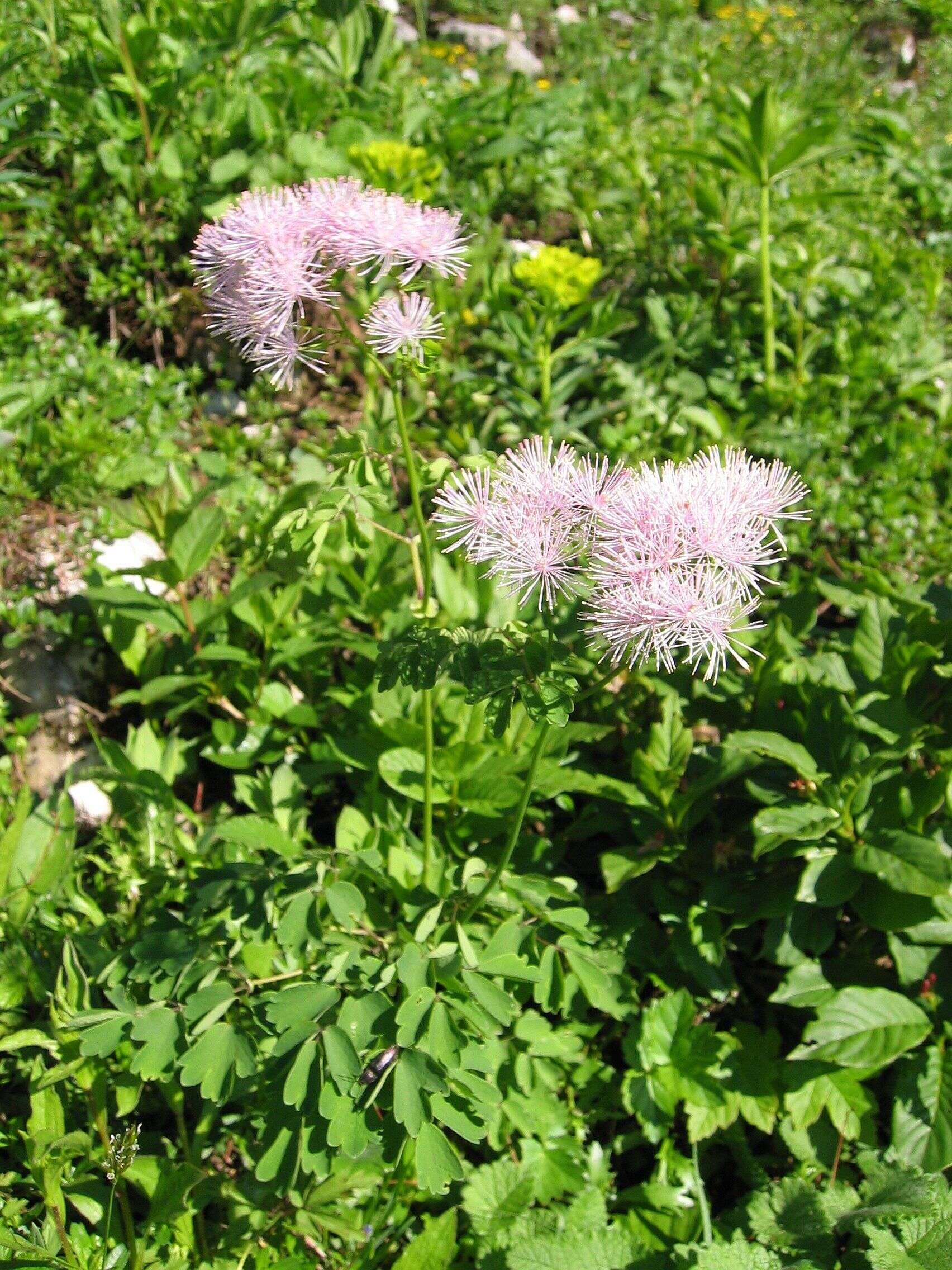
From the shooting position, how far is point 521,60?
20.2 feet

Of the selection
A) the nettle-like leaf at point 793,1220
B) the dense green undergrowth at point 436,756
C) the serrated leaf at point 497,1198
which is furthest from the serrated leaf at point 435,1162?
the nettle-like leaf at point 793,1220

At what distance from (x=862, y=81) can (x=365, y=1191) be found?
22.3ft

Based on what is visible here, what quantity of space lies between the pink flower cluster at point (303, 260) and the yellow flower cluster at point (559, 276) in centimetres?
137

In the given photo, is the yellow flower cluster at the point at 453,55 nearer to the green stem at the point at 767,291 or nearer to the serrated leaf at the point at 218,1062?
the green stem at the point at 767,291

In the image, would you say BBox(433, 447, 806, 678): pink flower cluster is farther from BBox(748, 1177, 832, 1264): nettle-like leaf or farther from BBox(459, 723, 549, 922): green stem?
BBox(748, 1177, 832, 1264): nettle-like leaf

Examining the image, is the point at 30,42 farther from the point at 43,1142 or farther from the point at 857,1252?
the point at 857,1252

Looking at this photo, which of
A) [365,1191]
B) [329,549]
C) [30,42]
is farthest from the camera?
[30,42]

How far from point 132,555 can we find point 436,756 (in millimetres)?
1351

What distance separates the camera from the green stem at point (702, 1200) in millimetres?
1918

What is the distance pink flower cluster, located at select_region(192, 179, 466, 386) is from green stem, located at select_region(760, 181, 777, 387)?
193 cm

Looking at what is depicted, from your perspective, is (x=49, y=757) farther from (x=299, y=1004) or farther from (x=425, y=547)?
(x=425, y=547)

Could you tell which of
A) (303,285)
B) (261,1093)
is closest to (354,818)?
(261,1093)

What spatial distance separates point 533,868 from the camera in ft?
7.66

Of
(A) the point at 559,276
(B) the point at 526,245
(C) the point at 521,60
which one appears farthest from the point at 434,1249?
(C) the point at 521,60
